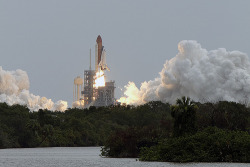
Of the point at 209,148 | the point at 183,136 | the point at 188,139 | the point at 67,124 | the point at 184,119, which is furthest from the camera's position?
the point at 67,124

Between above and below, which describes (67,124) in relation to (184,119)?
above

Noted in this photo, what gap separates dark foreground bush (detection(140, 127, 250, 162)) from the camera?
56875 millimetres

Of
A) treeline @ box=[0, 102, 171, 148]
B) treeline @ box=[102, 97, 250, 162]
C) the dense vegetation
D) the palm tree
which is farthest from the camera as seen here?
treeline @ box=[0, 102, 171, 148]

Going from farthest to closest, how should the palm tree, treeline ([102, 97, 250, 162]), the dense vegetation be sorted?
the palm tree < the dense vegetation < treeline ([102, 97, 250, 162])

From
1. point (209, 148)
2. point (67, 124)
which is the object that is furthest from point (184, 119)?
point (67, 124)

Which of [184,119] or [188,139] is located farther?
[184,119]

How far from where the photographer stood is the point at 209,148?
5794 cm

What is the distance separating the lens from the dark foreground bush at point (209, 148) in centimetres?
5688

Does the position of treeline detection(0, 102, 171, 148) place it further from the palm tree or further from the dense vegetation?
the palm tree

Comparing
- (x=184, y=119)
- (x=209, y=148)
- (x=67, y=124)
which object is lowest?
(x=209, y=148)

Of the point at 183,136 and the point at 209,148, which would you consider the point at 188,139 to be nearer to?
the point at 209,148

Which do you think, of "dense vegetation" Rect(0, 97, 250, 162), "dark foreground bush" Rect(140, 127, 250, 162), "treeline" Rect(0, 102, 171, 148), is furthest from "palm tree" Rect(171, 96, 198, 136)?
"treeline" Rect(0, 102, 171, 148)

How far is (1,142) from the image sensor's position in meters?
108

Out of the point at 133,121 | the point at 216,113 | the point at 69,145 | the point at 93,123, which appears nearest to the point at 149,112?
the point at 133,121
